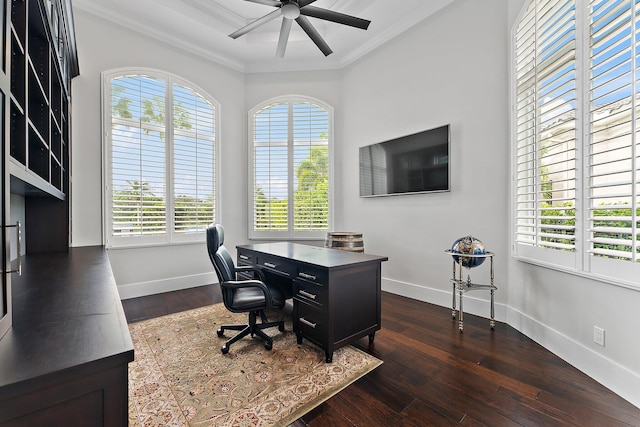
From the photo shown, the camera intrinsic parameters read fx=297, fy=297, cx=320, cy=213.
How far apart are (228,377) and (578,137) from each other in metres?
3.08

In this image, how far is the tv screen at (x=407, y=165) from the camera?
363 centimetres

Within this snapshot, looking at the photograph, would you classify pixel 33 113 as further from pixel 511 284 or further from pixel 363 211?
pixel 511 284

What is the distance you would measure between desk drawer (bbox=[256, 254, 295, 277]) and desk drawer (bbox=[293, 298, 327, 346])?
0.27 m

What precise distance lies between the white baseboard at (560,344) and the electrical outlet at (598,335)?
0.28ft

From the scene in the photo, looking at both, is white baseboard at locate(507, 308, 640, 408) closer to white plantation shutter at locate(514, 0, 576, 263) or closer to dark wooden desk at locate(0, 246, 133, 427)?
white plantation shutter at locate(514, 0, 576, 263)

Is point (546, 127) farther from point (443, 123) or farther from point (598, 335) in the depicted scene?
point (598, 335)

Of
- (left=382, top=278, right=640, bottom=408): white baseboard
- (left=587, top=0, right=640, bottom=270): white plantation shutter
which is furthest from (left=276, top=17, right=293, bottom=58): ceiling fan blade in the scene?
(left=382, top=278, right=640, bottom=408): white baseboard

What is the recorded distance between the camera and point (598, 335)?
81.1 inches

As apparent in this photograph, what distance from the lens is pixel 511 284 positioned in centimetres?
304

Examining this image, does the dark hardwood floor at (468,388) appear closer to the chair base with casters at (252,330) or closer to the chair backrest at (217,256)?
the chair base with casters at (252,330)

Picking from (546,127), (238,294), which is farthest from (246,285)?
(546,127)

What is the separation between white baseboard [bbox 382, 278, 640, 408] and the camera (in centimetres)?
186

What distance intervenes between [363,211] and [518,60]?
2.63 m

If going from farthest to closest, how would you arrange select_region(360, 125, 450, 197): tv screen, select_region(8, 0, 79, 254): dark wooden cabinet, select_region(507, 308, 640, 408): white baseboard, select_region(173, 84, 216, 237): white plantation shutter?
select_region(173, 84, 216, 237): white plantation shutter → select_region(360, 125, 450, 197): tv screen → select_region(507, 308, 640, 408): white baseboard → select_region(8, 0, 79, 254): dark wooden cabinet
